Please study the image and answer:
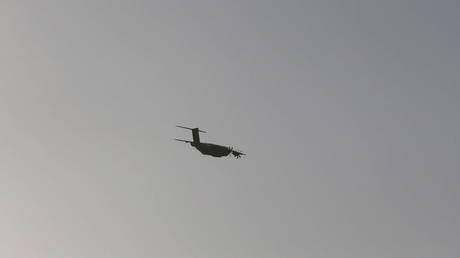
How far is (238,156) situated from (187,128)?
11.4 meters

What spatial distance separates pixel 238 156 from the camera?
131m

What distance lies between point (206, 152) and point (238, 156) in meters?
6.31

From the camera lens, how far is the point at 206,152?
5039 inches

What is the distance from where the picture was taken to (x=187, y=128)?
126m
